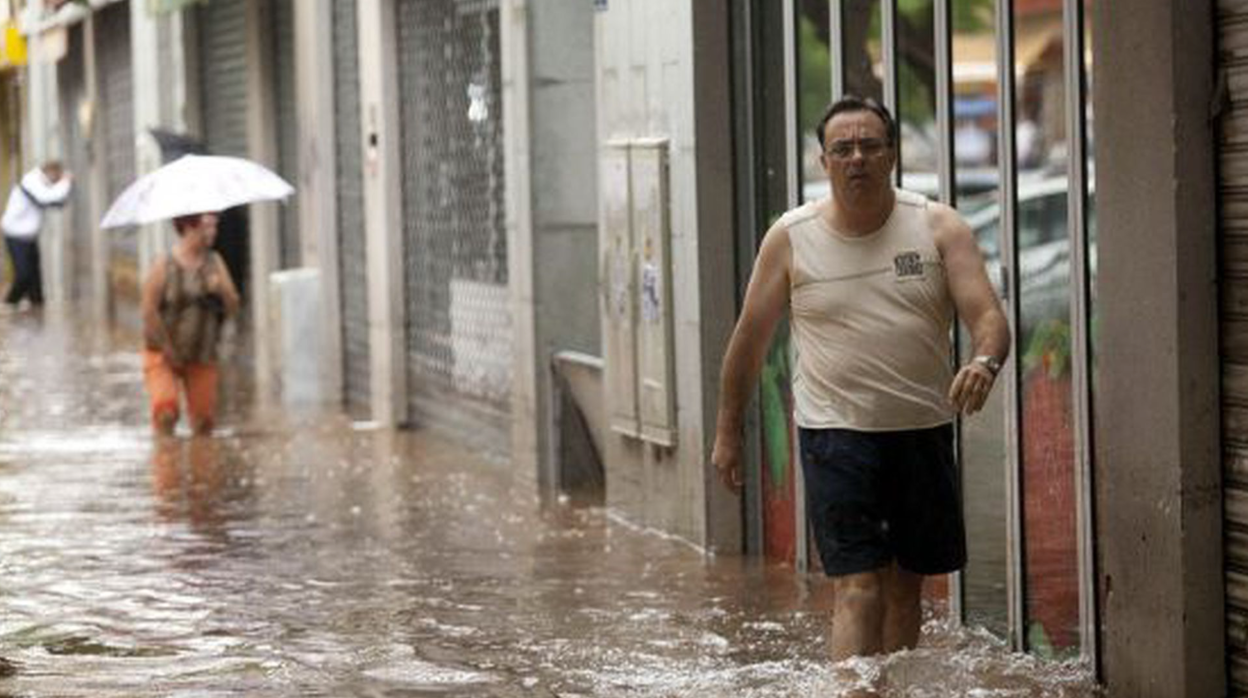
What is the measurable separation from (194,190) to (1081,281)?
9135 millimetres

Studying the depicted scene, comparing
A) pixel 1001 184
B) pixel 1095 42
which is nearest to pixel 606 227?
pixel 1001 184

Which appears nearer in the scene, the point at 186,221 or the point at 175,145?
the point at 186,221

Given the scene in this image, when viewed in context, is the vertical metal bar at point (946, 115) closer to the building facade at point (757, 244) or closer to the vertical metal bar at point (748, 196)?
the building facade at point (757, 244)

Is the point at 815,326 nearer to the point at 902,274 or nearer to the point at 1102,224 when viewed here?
the point at 902,274

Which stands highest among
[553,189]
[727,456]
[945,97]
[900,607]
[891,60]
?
[891,60]

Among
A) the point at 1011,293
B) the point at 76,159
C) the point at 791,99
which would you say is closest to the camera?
the point at 1011,293

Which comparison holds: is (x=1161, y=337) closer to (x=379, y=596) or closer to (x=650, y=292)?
(x=379, y=596)

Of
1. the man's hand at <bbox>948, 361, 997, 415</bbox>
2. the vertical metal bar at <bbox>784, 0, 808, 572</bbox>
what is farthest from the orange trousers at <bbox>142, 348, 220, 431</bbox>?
the man's hand at <bbox>948, 361, 997, 415</bbox>

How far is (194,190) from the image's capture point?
1767 cm

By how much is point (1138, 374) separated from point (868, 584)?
3.04 ft

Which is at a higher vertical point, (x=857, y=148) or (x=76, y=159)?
(x=76, y=159)

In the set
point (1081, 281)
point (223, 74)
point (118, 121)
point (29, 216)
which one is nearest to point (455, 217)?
point (223, 74)

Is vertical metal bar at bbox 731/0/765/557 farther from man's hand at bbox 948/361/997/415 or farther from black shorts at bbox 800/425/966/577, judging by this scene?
man's hand at bbox 948/361/997/415

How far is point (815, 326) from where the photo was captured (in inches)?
336
